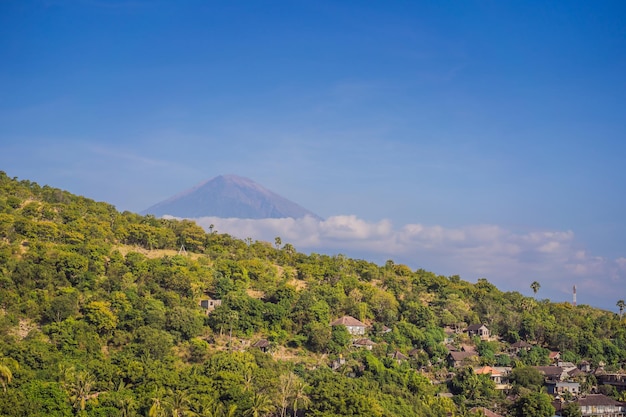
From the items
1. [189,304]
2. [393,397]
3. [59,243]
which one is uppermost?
[59,243]

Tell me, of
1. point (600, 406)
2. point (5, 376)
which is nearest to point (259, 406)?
point (5, 376)

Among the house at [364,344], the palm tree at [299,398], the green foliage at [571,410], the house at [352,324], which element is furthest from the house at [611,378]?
the palm tree at [299,398]

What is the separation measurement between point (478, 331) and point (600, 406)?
57.7 ft

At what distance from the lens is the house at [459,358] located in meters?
63.2

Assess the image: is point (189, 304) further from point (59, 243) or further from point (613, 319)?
point (613, 319)

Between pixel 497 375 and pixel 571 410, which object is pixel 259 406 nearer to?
pixel 571 410

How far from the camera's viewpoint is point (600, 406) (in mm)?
56844

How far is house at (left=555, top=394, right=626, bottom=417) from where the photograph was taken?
56.4 m

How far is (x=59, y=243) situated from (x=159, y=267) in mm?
11009

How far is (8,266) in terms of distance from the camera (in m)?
59.1

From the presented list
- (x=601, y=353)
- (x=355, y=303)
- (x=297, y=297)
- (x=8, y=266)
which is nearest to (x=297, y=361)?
(x=297, y=297)

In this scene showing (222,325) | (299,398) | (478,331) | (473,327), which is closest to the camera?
(299,398)

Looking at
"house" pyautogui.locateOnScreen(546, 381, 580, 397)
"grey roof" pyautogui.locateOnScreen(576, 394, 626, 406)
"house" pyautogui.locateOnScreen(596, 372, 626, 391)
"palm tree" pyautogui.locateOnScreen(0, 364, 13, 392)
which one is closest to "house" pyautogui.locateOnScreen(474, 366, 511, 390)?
"house" pyautogui.locateOnScreen(546, 381, 580, 397)

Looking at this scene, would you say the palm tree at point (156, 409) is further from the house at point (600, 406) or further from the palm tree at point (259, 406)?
the house at point (600, 406)
